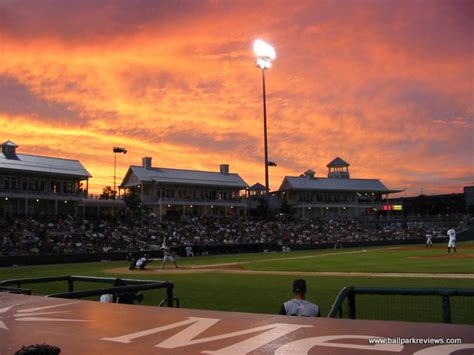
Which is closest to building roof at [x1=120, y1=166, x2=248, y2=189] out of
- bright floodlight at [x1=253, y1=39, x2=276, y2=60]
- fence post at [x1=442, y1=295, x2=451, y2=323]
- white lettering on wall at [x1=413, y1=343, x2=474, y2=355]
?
bright floodlight at [x1=253, y1=39, x2=276, y2=60]

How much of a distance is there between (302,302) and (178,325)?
7.19ft

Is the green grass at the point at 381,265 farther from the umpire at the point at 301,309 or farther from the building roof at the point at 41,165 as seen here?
the building roof at the point at 41,165

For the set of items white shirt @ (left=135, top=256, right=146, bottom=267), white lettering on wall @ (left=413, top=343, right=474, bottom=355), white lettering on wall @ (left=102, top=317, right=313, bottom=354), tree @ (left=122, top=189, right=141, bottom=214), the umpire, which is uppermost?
tree @ (left=122, top=189, right=141, bottom=214)

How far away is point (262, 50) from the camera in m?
50.6

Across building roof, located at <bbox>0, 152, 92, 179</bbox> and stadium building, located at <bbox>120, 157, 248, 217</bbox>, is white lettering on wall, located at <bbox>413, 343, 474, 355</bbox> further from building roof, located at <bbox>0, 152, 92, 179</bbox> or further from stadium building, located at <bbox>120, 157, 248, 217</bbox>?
stadium building, located at <bbox>120, 157, 248, 217</bbox>

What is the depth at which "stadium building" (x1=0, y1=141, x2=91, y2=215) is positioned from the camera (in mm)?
57688

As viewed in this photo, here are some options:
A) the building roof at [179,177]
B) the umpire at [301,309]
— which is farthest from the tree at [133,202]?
the umpire at [301,309]

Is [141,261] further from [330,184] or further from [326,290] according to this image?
[330,184]

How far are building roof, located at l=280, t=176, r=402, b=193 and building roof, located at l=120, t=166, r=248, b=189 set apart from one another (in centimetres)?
1260

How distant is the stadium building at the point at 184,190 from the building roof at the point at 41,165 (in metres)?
10.5

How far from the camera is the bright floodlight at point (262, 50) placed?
Result: 50500 mm

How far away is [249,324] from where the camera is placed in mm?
5660

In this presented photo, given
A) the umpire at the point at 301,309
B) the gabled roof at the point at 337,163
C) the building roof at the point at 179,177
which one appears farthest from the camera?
the gabled roof at the point at 337,163

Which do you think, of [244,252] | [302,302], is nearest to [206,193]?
[244,252]
